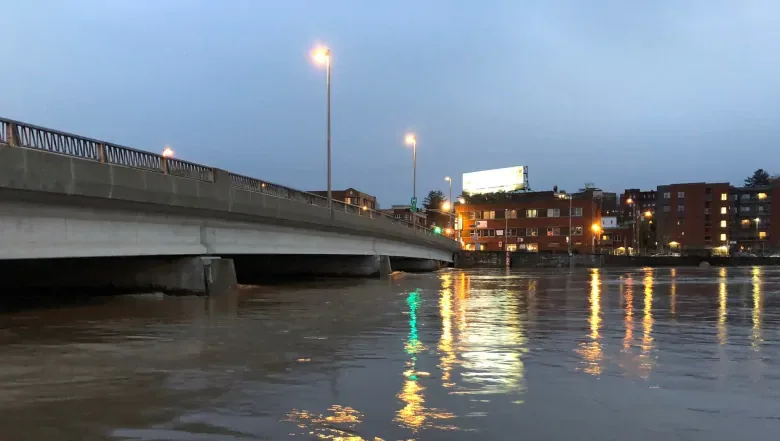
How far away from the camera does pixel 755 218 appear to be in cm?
13275

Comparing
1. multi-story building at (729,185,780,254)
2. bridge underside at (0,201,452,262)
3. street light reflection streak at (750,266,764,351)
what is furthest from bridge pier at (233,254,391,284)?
multi-story building at (729,185,780,254)

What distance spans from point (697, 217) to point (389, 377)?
139371 millimetres

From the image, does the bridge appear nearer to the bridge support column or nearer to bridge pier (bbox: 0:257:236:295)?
bridge pier (bbox: 0:257:236:295)

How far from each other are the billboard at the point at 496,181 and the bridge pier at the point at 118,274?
98.0 meters

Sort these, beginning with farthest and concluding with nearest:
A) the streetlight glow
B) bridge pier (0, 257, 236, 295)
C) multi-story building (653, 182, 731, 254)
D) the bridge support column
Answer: multi-story building (653, 182, 731, 254) < the bridge support column < the streetlight glow < bridge pier (0, 257, 236, 295)

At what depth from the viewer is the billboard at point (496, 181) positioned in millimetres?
114312

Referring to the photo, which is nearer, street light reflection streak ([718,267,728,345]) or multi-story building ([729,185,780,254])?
street light reflection streak ([718,267,728,345])

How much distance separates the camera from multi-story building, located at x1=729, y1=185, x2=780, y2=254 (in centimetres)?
13100

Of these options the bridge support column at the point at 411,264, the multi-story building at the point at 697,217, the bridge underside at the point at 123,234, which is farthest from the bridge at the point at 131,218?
the multi-story building at the point at 697,217

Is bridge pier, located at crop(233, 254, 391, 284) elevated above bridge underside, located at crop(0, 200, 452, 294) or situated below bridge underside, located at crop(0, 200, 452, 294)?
below

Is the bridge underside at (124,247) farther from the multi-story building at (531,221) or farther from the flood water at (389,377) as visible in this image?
the multi-story building at (531,221)

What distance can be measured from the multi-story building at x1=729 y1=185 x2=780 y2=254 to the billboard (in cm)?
5299

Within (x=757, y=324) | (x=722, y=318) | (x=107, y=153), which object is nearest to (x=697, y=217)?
(x=722, y=318)

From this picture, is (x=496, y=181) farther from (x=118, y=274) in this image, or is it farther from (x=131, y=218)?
(x=131, y=218)
